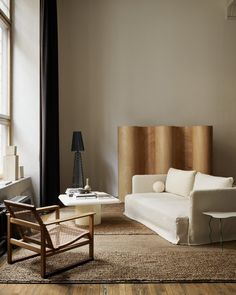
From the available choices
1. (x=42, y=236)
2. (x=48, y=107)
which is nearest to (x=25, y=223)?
(x=42, y=236)

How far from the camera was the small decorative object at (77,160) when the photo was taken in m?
6.21

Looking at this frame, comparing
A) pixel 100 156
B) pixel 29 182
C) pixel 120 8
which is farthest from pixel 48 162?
pixel 120 8

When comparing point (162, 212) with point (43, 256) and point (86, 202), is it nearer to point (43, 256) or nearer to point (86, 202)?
point (86, 202)

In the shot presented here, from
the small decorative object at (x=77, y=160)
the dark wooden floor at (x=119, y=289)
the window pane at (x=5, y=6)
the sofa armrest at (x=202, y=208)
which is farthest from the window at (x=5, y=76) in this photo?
the sofa armrest at (x=202, y=208)

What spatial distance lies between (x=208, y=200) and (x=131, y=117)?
347cm

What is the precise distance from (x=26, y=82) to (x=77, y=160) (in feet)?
5.57

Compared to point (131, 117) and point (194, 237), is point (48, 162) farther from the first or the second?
point (194, 237)

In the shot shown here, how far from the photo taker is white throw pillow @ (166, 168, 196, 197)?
477 centimetres

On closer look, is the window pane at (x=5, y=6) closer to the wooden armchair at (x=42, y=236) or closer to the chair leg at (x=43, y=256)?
the wooden armchair at (x=42, y=236)

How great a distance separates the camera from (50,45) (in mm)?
5840

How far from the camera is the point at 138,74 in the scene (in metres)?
6.91

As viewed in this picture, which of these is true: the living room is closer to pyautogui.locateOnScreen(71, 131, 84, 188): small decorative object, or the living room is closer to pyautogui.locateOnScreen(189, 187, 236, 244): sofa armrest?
pyautogui.locateOnScreen(71, 131, 84, 188): small decorative object

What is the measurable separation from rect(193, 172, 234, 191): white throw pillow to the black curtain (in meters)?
2.46

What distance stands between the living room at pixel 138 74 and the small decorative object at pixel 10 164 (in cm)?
195
